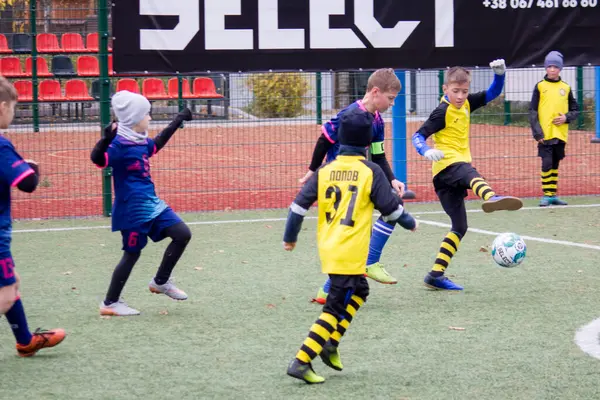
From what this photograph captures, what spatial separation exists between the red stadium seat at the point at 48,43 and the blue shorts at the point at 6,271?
61.8 feet

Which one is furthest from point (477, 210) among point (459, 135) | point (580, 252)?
point (459, 135)

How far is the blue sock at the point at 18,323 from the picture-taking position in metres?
5.80

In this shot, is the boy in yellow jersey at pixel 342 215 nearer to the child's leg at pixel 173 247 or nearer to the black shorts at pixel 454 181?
the child's leg at pixel 173 247

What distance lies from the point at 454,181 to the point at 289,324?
199cm

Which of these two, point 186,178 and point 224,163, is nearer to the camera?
point 186,178

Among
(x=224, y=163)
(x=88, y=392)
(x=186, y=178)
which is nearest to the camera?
(x=88, y=392)

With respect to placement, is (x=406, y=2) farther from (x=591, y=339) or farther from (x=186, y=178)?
(x=591, y=339)

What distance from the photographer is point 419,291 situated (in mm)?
7801

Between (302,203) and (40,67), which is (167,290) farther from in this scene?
(40,67)

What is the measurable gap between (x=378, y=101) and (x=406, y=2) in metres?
6.50

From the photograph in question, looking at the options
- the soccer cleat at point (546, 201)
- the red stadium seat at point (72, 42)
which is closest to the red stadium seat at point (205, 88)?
the red stadium seat at point (72, 42)

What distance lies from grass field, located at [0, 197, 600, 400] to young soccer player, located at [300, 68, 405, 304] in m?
0.22

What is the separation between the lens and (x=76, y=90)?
23438 millimetres

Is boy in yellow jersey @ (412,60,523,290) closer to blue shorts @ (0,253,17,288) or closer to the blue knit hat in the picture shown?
blue shorts @ (0,253,17,288)
